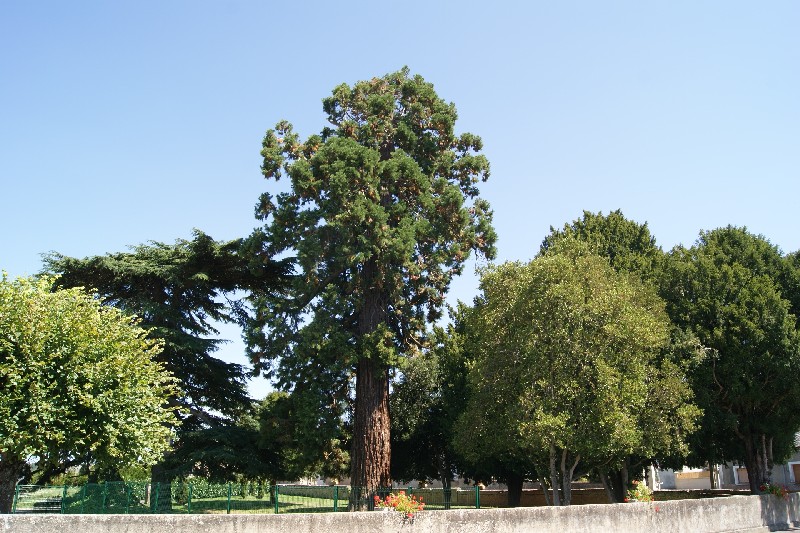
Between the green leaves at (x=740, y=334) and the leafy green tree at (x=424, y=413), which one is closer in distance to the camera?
the green leaves at (x=740, y=334)

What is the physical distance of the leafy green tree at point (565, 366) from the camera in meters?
22.3

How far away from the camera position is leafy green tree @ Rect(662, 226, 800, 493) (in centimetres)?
2733

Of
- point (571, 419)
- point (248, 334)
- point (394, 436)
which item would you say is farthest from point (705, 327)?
point (248, 334)

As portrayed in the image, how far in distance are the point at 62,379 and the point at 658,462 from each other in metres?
27.5

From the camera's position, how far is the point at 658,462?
32625 millimetres

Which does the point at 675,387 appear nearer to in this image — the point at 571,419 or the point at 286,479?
the point at 571,419

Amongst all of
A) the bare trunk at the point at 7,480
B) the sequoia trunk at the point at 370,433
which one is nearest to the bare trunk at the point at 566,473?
the sequoia trunk at the point at 370,433

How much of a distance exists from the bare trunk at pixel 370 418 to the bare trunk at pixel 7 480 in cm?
1177

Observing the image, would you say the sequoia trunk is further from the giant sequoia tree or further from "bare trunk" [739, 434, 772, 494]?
"bare trunk" [739, 434, 772, 494]

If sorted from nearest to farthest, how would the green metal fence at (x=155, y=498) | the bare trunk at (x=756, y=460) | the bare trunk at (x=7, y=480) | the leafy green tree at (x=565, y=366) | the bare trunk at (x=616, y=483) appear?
the green metal fence at (x=155, y=498) < the bare trunk at (x=7, y=480) < the leafy green tree at (x=565, y=366) < the bare trunk at (x=616, y=483) < the bare trunk at (x=756, y=460)

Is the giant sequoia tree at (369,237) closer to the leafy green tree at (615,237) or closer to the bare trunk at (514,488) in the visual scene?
the leafy green tree at (615,237)

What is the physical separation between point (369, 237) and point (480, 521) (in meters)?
15.1

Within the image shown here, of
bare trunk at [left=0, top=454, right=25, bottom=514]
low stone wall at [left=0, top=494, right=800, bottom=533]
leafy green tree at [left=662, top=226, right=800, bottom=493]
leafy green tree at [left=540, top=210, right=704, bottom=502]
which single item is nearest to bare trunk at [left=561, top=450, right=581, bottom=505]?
leafy green tree at [left=540, top=210, right=704, bottom=502]

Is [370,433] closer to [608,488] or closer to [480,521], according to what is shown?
[608,488]
